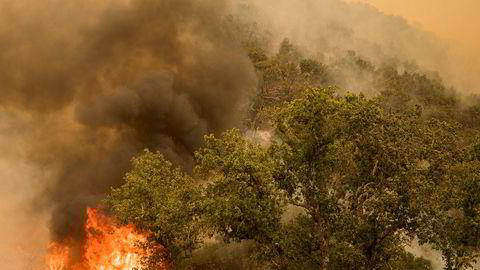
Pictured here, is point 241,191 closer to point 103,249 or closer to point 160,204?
point 160,204

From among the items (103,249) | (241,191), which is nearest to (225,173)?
(241,191)

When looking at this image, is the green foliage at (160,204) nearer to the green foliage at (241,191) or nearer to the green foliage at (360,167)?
the green foliage at (241,191)

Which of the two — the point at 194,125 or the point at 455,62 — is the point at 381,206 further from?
the point at 455,62

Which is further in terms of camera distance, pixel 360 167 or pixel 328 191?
pixel 328 191

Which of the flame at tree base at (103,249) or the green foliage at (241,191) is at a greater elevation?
the flame at tree base at (103,249)

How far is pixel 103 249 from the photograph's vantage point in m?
31.8

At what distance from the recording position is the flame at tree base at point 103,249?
31469mm

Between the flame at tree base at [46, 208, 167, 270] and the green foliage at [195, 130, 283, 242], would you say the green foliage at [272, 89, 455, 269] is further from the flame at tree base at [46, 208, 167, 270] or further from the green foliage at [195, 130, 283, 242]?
the flame at tree base at [46, 208, 167, 270]

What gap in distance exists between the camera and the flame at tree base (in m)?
31.5


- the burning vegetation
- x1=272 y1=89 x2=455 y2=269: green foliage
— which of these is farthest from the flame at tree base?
x1=272 y1=89 x2=455 y2=269: green foliage

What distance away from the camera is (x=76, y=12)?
142 ft

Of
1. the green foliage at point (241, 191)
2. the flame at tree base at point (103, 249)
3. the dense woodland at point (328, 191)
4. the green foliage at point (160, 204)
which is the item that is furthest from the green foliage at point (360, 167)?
the flame at tree base at point (103, 249)

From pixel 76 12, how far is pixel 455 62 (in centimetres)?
14433

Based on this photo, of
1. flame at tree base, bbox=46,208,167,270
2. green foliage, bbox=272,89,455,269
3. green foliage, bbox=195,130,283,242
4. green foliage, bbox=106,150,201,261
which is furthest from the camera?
flame at tree base, bbox=46,208,167,270
